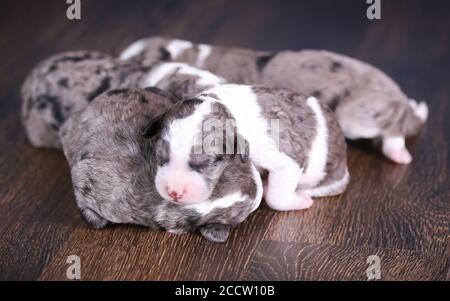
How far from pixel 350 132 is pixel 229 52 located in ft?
2.31

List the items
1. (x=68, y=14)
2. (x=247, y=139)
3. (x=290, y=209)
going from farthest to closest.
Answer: (x=68, y=14), (x=290, y=209), (x=247, y=139)

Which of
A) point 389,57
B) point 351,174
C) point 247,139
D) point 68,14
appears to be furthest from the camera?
point 68,14

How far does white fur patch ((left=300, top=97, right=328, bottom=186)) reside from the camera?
297 centimetres

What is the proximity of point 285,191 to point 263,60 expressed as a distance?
84 centimetres

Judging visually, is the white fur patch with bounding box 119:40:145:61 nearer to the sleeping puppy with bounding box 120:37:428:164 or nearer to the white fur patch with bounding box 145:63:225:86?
the sleeping puppy with bounding box 120:37:428:164

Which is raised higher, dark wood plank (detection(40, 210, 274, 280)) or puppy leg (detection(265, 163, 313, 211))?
puppy leg (detection(265, 163, 313, 211))

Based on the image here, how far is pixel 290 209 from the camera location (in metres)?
3.03

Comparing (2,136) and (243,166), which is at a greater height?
(243,166)

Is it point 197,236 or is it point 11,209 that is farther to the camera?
point 11,209

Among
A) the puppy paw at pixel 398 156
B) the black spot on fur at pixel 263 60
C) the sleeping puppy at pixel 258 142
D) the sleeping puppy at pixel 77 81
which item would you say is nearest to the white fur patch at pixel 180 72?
the sleeping puppy at pixel 77 81

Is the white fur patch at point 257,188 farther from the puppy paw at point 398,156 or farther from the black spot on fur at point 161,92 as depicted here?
the puppy paw at point 398,156

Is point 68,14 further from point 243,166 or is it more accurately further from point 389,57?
point 243,166

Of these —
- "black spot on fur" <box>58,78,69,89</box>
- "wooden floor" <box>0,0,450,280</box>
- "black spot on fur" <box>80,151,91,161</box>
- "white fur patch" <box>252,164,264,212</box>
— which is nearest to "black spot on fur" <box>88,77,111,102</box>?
"black spot on fur" <box>58,78,69,89</box>

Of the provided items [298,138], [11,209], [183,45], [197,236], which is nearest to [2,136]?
[11,209]
